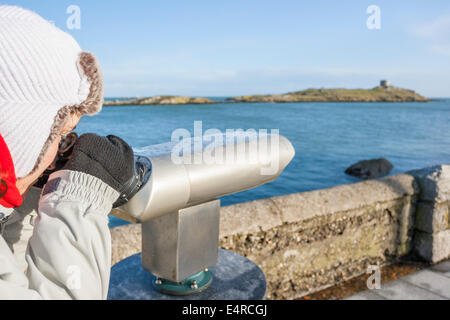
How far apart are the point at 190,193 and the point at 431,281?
2673mm

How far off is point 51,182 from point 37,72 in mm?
262

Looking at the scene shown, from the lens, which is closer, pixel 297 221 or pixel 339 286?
pixel 297 221

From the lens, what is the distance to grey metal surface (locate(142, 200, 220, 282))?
1.23 metres

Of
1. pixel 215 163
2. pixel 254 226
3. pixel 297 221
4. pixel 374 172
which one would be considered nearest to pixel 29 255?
pixel 215 163

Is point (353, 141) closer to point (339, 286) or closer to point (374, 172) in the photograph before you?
point (374, 172)

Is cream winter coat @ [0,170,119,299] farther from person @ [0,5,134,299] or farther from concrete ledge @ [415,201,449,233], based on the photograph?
concrete ledge @ [415,201,449,233]

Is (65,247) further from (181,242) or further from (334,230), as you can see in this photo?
(334,230)

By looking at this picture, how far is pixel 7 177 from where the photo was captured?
63cm

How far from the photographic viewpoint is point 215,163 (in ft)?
3.75

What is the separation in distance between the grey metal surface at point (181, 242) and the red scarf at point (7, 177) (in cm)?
60

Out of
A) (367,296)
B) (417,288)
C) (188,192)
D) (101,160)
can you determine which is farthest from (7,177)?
(417,288)

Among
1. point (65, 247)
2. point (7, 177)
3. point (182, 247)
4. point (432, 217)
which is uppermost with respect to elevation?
point (7, 177)

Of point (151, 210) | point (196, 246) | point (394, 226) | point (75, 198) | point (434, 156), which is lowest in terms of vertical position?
point (434, 156)

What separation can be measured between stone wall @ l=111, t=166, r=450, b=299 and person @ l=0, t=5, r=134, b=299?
48.4 inches
